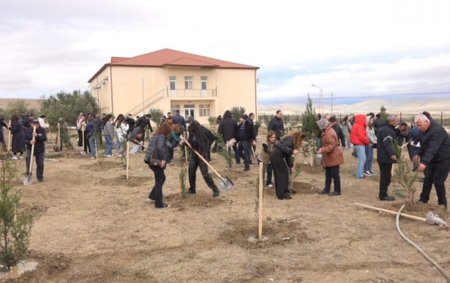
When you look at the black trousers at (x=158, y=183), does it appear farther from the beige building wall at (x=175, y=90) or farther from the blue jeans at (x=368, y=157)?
the beige building wall at (x=175, y=90)

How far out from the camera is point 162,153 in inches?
290

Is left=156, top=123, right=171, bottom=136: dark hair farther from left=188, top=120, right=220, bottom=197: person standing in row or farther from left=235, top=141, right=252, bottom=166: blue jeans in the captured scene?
left=235, top=141, right=252, bottom=166: blue jeans

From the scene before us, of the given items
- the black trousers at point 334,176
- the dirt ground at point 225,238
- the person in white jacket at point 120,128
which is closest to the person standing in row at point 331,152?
the black trousers at point 334,176

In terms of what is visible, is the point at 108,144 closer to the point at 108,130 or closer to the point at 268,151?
the point at 108,130

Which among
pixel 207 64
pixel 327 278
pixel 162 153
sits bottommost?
pixel 327 278

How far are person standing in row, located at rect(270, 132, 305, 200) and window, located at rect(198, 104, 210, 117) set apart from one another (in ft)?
123

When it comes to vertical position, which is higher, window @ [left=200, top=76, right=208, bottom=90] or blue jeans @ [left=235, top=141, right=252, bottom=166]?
window @ [left=200, top=76, right=208, bottom=90]

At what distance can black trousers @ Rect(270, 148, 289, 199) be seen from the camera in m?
8.23

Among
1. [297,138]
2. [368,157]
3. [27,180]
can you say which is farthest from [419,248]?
[27,180]

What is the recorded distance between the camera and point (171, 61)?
4391 centimetres

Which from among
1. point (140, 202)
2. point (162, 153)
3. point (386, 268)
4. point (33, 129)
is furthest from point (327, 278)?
point (33, 129)

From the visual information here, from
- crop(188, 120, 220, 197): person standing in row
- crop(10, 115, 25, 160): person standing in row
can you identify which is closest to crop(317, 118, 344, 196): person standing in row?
crop(188, 120, 220, 197): person standing in row

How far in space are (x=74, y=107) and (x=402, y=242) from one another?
41.3 metres

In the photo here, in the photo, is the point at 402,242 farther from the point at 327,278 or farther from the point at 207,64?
the point at 207,64
